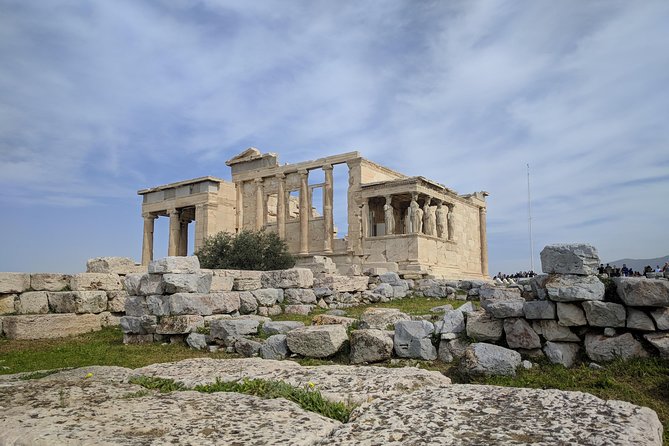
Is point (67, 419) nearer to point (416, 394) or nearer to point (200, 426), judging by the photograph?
point (200, 426)

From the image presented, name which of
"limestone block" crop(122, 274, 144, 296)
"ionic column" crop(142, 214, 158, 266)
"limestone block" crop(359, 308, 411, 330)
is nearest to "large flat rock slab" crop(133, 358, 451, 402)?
"limestone block" crop(359, 308, 411, 330)

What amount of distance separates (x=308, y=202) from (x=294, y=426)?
91.2 ft

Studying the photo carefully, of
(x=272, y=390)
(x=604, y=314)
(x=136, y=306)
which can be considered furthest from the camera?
(x=136, y=306)

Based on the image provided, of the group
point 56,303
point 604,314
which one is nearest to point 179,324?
point 56,303

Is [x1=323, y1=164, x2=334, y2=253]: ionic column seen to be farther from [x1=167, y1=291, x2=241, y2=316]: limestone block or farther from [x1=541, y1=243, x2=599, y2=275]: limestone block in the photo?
[x1=541, y1=243, x2=599, y2=275]: limestone block

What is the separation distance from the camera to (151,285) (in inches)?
436

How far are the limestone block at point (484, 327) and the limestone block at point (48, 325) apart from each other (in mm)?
9191

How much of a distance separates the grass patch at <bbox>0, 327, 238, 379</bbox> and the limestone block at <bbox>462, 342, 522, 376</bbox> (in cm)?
420

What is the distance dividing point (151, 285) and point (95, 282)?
325 centimetres

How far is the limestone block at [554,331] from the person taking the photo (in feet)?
22.6

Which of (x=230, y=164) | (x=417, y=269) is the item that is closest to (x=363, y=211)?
(x=417, y=269)

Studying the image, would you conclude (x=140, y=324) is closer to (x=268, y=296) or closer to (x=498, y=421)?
(x=268, y=296)

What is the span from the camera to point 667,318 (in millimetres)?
6254

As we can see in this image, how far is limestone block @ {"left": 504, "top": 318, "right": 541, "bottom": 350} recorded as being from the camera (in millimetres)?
7062
